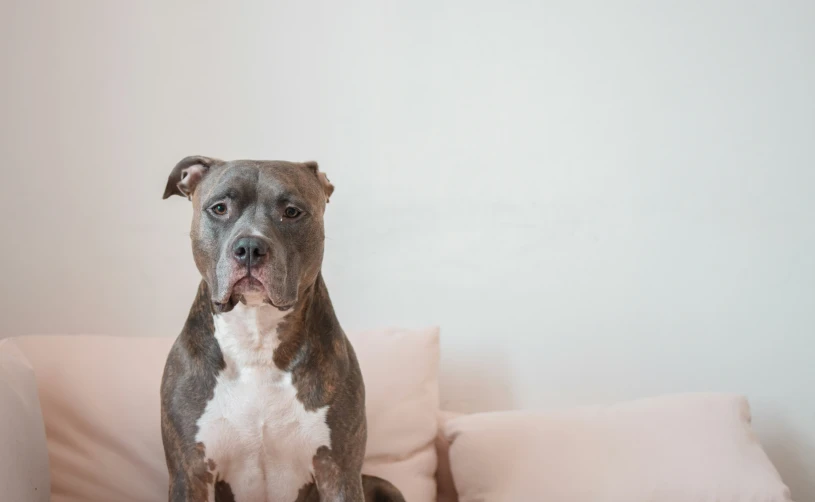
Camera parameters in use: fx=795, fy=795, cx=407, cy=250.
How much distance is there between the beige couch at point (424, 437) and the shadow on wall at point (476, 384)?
32 cm

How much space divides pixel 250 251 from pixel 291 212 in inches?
6.8

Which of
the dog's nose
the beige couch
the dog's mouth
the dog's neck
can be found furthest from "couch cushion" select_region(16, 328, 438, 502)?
the dog's nose

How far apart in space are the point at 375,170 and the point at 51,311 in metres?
1.11

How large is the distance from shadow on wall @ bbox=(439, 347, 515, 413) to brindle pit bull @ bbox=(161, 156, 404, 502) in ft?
3.14

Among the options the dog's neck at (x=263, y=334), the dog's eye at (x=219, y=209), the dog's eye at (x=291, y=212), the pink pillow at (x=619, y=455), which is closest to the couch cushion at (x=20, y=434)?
the dog's neck at (x=263, y=334)

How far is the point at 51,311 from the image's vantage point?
8.19 ft

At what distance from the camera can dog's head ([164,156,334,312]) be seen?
146 cm

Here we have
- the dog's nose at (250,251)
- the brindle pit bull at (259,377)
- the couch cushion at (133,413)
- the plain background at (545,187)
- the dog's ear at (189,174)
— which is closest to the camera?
the dog's nose at (250,251)

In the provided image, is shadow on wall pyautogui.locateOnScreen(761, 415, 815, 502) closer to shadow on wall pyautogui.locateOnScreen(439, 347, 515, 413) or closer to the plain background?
the plain background

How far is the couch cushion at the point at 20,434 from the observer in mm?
1576

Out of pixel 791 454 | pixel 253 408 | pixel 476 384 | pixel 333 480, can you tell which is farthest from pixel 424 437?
pixel 791 454

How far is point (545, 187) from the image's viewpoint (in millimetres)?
2557

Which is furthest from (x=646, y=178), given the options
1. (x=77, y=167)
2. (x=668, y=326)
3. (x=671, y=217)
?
(x=77, y=167)

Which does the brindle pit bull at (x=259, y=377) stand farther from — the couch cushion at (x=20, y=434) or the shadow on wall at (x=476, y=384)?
the shadow on wall at (x=476, y=384)
